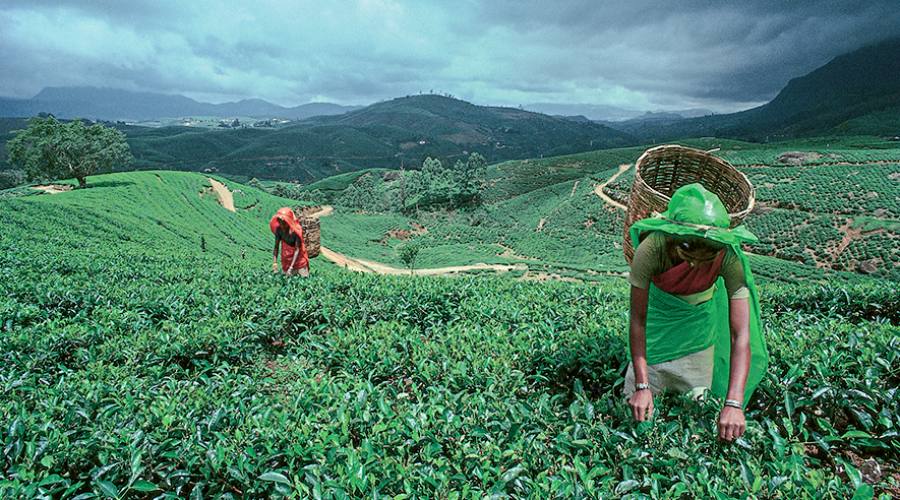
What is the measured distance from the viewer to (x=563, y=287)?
618 centimetres

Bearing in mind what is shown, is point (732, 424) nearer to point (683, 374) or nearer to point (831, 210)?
point (683, 374)

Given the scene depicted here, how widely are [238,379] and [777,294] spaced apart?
20.7ft

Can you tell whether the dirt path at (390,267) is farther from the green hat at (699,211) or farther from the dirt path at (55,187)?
the green hat at (699,211)

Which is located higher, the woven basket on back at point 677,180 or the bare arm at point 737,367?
the woven basket on back at point 677,180

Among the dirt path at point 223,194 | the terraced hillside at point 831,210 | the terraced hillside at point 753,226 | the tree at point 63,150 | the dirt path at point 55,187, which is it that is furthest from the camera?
the dirt path at point 223,194

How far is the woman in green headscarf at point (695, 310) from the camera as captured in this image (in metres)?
2.34

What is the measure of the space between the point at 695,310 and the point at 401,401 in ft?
6.57

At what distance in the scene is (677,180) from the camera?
4.54m

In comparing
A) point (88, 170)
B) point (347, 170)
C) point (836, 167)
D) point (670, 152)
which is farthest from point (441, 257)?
point (347, 170)

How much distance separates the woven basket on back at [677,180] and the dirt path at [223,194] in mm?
44697

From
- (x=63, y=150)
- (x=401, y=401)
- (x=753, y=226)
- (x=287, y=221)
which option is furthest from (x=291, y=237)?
(x=753, y=226)

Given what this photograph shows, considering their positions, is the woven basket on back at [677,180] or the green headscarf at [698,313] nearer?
the green headscarf at [698,313]

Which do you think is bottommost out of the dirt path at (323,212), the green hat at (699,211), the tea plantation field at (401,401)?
the dirt path at (323,212)

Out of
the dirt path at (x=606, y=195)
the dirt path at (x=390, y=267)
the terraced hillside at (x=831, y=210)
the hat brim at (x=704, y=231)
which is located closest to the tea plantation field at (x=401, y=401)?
the hat brim at (x=704, y=231)
